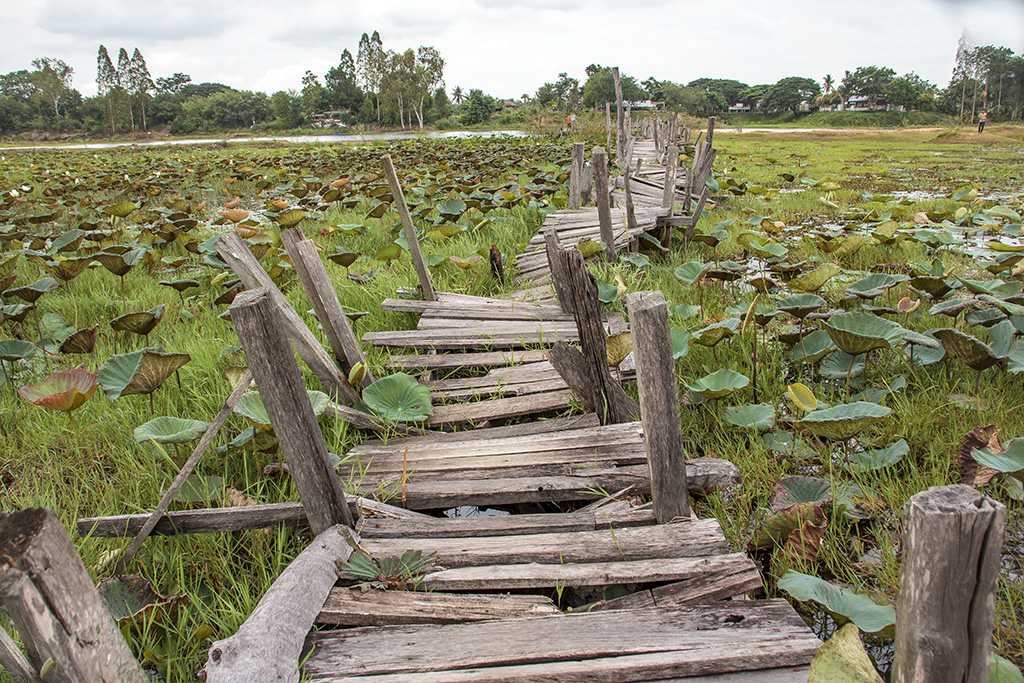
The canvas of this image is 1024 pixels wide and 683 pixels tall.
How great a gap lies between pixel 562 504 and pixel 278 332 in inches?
49.8

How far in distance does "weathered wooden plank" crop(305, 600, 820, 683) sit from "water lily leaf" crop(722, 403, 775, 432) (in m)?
1.00

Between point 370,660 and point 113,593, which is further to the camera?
point 113,593

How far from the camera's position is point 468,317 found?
3.91 metres

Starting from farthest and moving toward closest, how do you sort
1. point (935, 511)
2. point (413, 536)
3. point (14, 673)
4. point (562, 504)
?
point (562, 504) < point (413, 536) < point (14, 673) < point (935, 511)

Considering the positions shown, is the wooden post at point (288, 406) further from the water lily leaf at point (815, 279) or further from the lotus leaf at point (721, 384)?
the water lily leaf at point (815, 279)

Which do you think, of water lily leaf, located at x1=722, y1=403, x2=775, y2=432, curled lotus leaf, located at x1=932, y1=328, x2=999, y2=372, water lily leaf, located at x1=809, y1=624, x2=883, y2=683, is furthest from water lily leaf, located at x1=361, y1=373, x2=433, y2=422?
curled lotus leaf, located at x1=932, y1=328, x2=999, y2=372

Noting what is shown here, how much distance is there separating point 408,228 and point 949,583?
335 centimetres

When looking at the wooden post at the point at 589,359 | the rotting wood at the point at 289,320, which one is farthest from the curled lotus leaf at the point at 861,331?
the rotting wood at the point at 289,320

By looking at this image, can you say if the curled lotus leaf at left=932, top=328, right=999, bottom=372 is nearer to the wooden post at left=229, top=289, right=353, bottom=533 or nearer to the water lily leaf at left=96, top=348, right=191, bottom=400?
the wooden post at left=229, top=289, right=353, bottom=533

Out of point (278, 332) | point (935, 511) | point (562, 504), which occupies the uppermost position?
point (278, 332)

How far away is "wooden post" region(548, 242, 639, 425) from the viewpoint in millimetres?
2465

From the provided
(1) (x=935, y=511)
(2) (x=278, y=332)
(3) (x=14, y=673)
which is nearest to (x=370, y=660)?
(3) (x=14, y=673)

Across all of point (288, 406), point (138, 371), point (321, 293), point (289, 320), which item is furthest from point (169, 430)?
point (321, 293)

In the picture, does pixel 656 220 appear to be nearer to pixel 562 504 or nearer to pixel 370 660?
pixel 562 504
